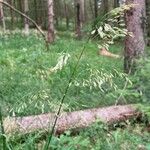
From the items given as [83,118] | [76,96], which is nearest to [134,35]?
[76,96]

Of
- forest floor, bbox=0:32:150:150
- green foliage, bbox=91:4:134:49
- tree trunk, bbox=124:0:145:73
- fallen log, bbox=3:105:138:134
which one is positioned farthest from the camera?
tree trunk, bbox=124:0:145:73

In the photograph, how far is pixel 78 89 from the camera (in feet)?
29.5

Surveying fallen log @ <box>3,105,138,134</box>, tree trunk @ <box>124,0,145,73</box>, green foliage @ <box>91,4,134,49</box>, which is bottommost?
fallen log @ <box>3,105,138,134</box>

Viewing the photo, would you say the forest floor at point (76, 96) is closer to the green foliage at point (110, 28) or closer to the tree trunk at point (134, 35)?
the green foliage at point (110, 28)

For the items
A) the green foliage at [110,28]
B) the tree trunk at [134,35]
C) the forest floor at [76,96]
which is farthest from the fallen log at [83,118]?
the tree trunk at [134,35]

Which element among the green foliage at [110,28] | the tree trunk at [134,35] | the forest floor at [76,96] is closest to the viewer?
the green foliage at [110,28]

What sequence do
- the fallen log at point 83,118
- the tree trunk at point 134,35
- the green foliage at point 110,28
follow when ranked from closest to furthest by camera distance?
1. the green foliage at point 110,28
2. the fallen log at point 83,118
3. the tree trunk at point 134,35

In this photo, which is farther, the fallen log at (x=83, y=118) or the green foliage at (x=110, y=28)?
the fallen log at (x=83, y=118)

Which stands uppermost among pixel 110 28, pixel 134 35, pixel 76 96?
pixel 110 28

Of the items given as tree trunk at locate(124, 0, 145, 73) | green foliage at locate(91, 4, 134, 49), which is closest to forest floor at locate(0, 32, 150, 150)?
green foliage at locate(91, 4, 134, 49)

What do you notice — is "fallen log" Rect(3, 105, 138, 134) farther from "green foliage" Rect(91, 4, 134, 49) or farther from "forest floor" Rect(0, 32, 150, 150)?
"green foliage" Rect(91, 4, 134, 49)

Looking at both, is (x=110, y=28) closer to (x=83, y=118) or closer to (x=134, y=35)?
(x=83, y=118)

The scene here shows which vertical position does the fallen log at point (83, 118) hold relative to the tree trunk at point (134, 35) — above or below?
below

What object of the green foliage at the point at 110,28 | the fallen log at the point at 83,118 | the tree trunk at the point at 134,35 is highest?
the green foliage at the point at 110,28
